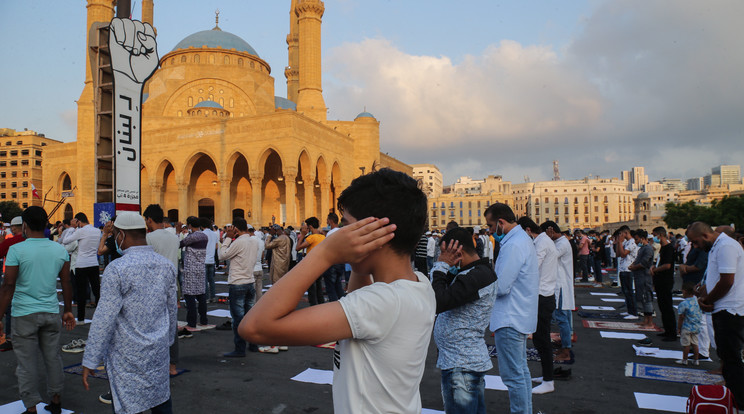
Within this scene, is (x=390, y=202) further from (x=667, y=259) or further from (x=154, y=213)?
(x=667, y=259)

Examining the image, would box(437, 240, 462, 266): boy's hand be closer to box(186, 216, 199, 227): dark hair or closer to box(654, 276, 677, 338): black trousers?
box(654, 276, 677, 338): black trousers

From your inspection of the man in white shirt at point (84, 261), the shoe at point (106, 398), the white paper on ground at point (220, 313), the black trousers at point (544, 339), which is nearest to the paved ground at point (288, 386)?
the shoe at point (106, 398)

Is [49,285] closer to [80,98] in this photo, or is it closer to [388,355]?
[388,355]

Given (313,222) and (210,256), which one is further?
(210,256)

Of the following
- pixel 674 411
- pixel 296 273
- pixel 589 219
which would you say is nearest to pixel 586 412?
pixel 674 411

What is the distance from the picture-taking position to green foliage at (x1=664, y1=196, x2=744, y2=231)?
47438mm

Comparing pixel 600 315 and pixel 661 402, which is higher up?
pixel 661 402

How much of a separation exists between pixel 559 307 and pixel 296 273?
5409mm

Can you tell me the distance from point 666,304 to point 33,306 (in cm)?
822

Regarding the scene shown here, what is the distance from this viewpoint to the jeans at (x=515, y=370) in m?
3.32

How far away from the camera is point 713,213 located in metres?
53.2

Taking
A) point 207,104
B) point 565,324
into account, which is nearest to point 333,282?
point 565,324

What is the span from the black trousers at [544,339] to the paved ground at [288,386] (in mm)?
258

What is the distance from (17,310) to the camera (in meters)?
3.83
